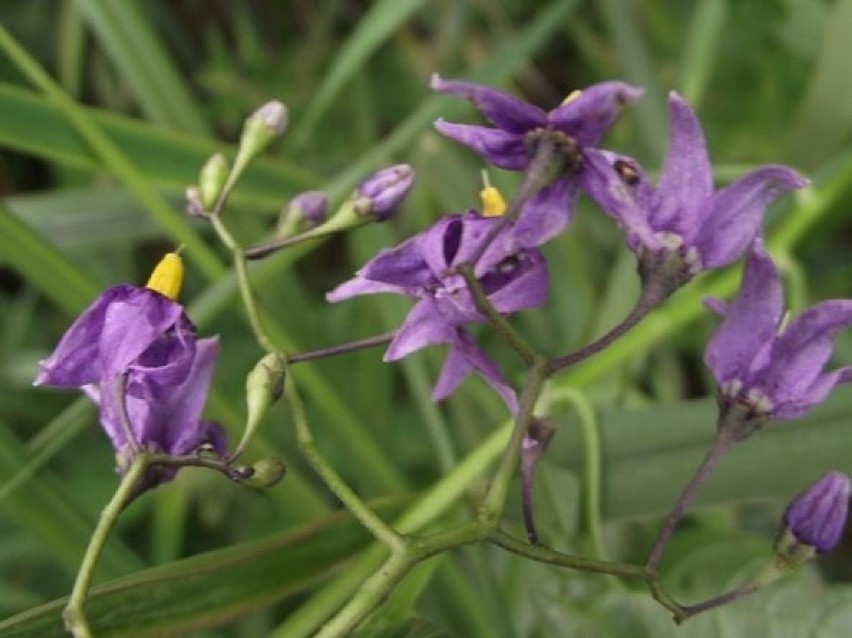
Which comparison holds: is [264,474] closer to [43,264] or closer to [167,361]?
[167,361]

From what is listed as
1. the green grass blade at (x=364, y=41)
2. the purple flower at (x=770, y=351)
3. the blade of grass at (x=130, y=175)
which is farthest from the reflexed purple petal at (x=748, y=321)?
the green grass blade at (x=364, y=41)

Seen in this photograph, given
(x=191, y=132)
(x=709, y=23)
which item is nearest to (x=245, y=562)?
(x=191, y=132)

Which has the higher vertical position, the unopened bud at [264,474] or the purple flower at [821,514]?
the unopened bud at [264,474]

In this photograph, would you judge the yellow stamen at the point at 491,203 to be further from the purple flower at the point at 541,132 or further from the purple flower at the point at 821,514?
the purple flower at the point at 821,514

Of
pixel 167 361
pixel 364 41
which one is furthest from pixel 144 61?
pixel 167 361

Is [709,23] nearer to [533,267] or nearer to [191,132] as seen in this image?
[191,132]

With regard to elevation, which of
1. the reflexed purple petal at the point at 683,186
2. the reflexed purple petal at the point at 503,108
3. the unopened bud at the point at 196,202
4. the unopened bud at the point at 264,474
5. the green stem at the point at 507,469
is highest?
the reflexed purple petal at the point at 503,108

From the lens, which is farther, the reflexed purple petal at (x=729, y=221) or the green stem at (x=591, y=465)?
the green stem at (x=591, y=465)
